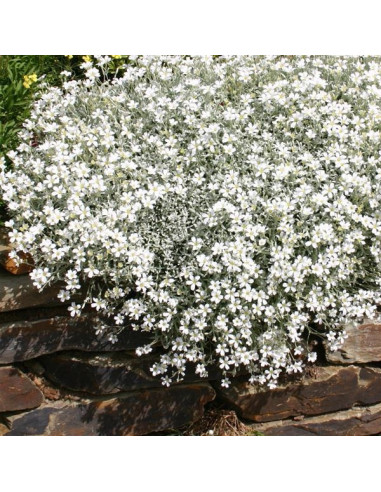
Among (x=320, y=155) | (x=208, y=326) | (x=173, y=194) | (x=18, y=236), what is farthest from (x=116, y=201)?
(x=320, y=155)

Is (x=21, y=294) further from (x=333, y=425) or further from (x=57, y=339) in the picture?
(x=333, y=425)

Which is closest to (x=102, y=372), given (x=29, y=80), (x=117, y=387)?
(x=117, y=387)

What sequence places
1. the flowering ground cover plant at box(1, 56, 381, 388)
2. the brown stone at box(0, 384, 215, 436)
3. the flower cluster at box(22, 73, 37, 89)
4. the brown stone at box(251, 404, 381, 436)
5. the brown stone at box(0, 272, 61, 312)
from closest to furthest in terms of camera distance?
the flowering ground cover plant at box(1, 56, 381, 388), the brown stone at box(0, 272, 61, 312), the brown stone at box(0, 384, 215, 436), the brown stone at box(251, 404, 381, 436), the flower cluster at box(22, 73, 37, 89)

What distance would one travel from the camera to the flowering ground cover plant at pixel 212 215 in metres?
3.08

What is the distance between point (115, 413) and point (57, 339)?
0.53 metres

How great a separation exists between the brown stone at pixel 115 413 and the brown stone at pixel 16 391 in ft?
0.22

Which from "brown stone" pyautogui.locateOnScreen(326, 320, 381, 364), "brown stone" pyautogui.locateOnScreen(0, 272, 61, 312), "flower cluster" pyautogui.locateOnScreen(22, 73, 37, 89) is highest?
"flower cluster" pyautogui.locateOnScreen(22, 73, 37, 89)

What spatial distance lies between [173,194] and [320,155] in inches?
32.2

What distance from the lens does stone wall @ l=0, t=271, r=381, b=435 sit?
334 cm

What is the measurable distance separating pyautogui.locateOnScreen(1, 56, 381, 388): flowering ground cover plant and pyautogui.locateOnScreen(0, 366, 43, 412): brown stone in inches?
20.3

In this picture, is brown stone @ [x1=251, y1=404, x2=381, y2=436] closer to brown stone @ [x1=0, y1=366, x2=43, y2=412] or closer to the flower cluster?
brown stone @ [x1=0, y1=366, x2=43, y2=412]

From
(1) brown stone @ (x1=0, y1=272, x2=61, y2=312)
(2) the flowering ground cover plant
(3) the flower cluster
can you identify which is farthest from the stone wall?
(3) the flower cluster

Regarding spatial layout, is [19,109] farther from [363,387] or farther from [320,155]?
[363,387]

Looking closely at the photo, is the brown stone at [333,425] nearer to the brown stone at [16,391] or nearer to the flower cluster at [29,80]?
the brown stone at [16,391]
